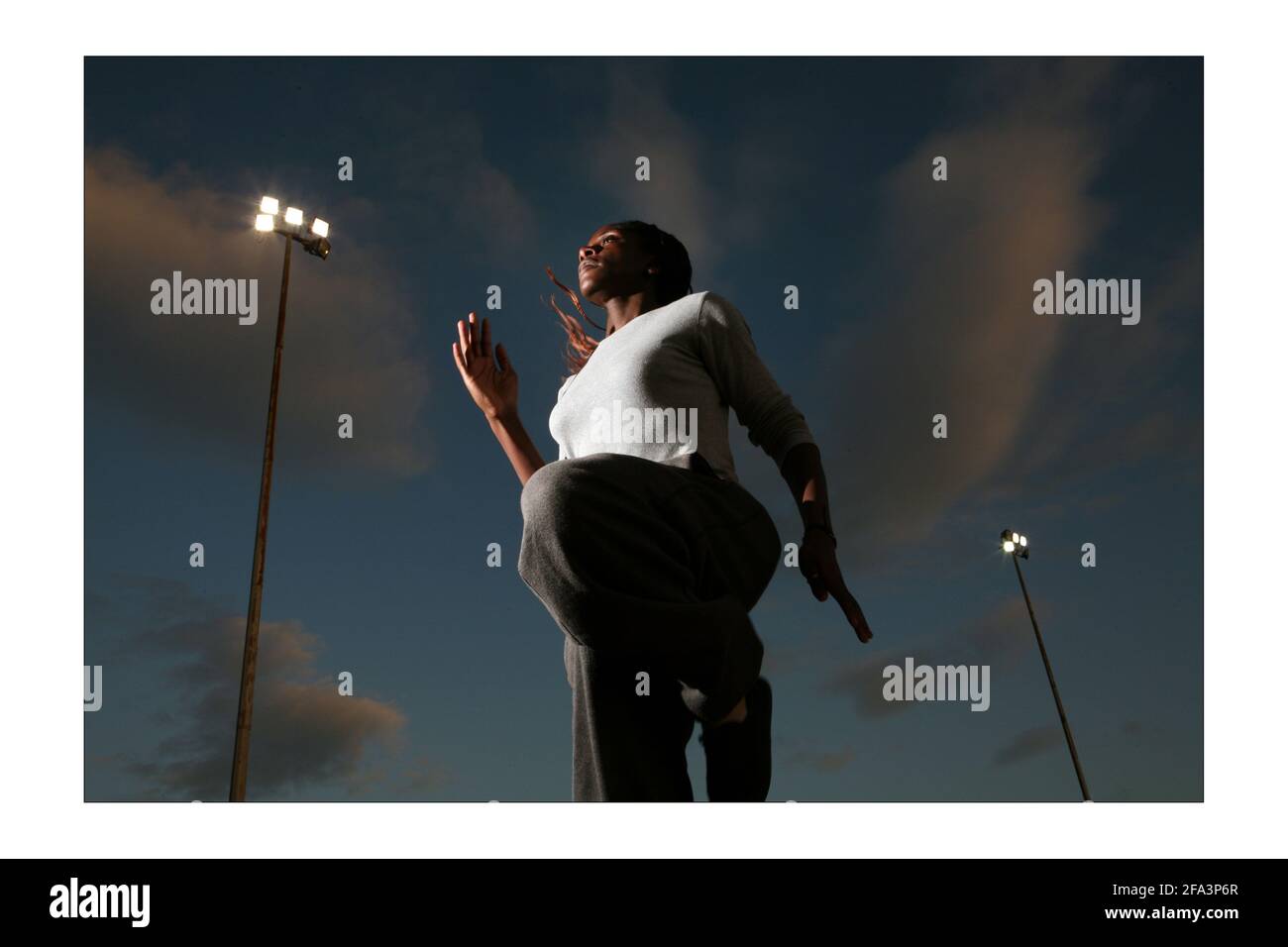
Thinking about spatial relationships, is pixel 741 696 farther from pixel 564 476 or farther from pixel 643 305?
pixel 643 305

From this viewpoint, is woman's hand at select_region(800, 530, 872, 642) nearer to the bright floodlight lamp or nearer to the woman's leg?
the woman's leg

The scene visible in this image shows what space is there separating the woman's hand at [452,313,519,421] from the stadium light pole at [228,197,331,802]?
4983 millimetres

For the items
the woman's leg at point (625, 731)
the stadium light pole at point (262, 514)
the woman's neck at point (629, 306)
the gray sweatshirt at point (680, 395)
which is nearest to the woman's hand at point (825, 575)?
the gray sweatshirt at point (680, 395)

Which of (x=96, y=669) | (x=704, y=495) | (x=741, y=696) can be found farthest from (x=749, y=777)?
(x=96, y=669)

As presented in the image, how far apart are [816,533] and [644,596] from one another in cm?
62

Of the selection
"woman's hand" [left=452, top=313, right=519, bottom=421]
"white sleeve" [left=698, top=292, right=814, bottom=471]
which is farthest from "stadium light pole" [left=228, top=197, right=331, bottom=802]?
"white sleeve" [left=698, top=292, right=814, bottom=471]

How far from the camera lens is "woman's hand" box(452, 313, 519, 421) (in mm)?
3406

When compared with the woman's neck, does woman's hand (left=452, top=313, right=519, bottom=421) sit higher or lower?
lower

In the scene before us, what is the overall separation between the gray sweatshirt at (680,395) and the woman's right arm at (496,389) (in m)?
0.30

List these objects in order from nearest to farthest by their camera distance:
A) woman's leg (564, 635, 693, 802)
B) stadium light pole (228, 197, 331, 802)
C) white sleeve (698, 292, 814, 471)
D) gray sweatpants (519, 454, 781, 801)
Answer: gray sweatpants (519, 454, 781, 801), woman's leg (564, 635, 693, 802), white sleeve (698, 292, 814, 471), stadium light pole (228, 197, 331, 802)

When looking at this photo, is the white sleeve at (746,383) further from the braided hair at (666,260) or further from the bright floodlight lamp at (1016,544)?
the bright floodlight lamp at (1016,544)

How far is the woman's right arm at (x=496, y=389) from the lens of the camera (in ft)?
10.9

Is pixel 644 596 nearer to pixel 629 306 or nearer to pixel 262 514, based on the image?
pixel 629 306

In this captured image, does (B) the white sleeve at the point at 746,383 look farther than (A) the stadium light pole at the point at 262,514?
No
